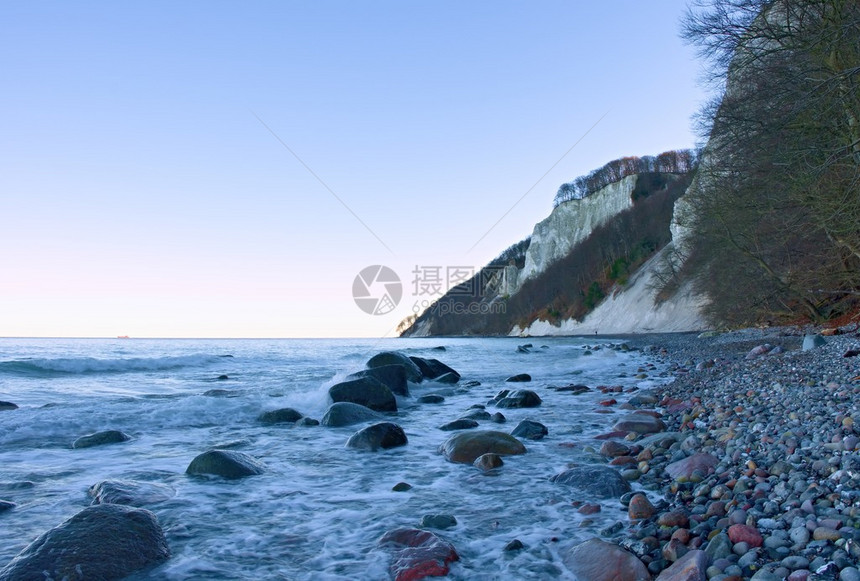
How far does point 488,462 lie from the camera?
5926 mm

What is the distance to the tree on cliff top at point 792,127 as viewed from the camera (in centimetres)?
997

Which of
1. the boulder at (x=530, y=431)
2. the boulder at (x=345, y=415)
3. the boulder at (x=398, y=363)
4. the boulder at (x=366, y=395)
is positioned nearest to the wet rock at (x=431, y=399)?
the boulder at (x=366, y=395)

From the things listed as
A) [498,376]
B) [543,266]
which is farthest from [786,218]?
[543,266]

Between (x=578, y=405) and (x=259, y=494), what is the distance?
696cm

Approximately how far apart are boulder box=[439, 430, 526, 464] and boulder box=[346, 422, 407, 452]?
0.82 metres

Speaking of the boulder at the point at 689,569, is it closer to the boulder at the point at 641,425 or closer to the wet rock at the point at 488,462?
the wet rock at the point at 488,462

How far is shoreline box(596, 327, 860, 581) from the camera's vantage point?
9.82 ft

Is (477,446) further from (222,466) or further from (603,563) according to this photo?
(603,563)

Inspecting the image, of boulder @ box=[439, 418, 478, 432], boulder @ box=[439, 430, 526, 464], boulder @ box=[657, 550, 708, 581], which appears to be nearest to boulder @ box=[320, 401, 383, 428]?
boulder @ box=[439, 418, 478, 432]

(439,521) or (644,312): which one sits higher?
(644,312)

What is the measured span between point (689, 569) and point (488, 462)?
3.07 m

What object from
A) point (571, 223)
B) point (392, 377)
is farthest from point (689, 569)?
point (571, 223)

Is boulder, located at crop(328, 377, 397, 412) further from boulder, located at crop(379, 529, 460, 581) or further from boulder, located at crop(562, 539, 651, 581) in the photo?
boulder, located at crop(562, 539, 651, 581)

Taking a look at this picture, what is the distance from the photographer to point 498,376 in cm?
1809
